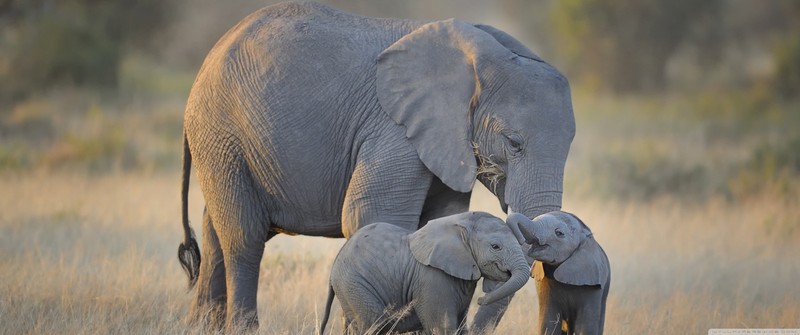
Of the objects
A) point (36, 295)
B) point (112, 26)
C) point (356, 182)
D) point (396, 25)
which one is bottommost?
point (36, 295)

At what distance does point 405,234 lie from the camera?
6.82 m

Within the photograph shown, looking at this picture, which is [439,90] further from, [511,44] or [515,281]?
[515,281]

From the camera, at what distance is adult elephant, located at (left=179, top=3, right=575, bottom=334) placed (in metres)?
7.32

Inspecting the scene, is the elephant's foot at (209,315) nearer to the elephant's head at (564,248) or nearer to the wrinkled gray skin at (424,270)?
the wrinkled gray skin at (424,270)

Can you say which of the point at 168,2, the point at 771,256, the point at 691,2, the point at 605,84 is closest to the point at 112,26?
the point at 168,2

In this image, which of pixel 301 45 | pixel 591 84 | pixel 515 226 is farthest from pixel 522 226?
pixel 591 84

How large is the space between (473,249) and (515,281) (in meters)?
0.36

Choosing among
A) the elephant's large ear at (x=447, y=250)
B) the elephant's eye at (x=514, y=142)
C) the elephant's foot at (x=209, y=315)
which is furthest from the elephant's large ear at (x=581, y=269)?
the elephant's foot at (x=209, y=315)

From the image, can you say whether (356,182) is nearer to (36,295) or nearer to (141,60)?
(36,295)

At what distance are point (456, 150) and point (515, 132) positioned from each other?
35 cm

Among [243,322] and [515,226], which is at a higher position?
[515,226]

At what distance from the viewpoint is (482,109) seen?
745 cm

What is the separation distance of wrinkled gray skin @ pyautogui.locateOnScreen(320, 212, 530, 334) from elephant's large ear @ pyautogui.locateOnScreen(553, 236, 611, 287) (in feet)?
1.44

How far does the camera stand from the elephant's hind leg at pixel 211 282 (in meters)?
8.84
